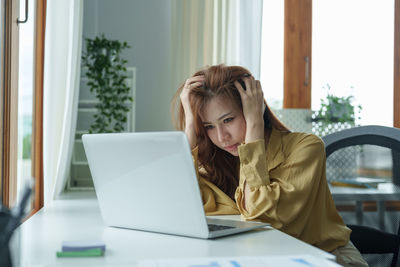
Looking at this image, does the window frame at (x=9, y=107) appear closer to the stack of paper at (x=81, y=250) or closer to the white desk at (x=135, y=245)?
the white desk at (x=135, y=245)

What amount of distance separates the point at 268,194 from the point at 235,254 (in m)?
0.36

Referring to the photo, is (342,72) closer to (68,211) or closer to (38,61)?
(38,61)

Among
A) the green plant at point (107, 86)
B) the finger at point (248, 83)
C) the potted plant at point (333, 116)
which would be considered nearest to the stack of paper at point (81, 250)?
the finger at point (248, 83)

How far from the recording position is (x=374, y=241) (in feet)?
4.20

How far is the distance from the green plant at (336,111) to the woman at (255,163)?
5.13ft

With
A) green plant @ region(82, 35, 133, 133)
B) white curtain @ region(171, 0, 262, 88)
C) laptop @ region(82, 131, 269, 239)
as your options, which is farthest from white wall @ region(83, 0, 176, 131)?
laptop @ region(82, 131, 269, 239)

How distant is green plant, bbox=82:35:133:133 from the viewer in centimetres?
234

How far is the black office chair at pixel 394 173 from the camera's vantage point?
4.10 feet

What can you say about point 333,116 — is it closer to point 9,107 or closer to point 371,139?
point 371,139

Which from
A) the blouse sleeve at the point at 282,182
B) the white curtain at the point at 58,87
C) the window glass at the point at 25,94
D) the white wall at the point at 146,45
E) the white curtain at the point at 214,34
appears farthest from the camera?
A: the white wall at the point at 146,45

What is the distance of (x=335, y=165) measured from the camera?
1.42 m

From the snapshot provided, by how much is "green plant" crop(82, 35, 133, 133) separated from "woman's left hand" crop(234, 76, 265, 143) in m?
1.12

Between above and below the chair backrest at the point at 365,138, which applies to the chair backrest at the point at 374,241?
below

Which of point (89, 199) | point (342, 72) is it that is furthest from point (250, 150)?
point (342, 72)
